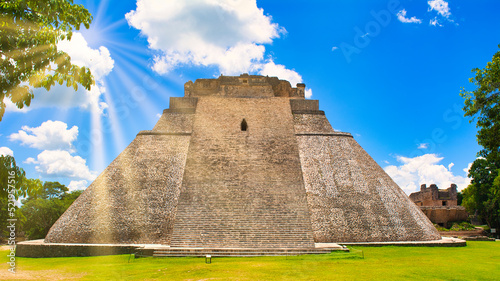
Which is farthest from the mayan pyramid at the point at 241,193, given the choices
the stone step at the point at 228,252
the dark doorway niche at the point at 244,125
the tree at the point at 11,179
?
the tree at the point at 11,179

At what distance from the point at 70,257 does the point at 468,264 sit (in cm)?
1030

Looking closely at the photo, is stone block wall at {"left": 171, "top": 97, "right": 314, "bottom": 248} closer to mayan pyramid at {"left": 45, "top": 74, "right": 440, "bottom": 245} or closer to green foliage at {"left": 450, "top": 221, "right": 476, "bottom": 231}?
mayan pyramid at {"left": 45, "top": 74, "right": 440, "bottom": 245}

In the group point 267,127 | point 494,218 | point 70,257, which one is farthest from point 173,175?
point 494,218

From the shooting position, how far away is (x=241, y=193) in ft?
38.6

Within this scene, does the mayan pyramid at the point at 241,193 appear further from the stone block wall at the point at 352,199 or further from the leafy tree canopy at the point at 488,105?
the leafy tree canopy at the point at 488,105

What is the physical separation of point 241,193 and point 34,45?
898 cm

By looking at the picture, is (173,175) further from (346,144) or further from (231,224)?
(346,144)

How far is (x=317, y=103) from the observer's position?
18.3m

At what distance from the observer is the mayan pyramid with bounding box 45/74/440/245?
1038cm

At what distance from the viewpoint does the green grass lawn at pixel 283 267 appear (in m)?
6.32

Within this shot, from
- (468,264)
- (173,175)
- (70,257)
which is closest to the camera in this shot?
(468,264)

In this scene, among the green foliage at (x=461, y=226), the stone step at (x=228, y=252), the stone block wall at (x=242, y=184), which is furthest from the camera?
the green foliage at (x=461, y=226)

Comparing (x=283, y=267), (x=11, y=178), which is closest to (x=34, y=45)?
(x=11, y=178)

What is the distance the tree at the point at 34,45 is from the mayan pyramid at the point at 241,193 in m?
7.12
